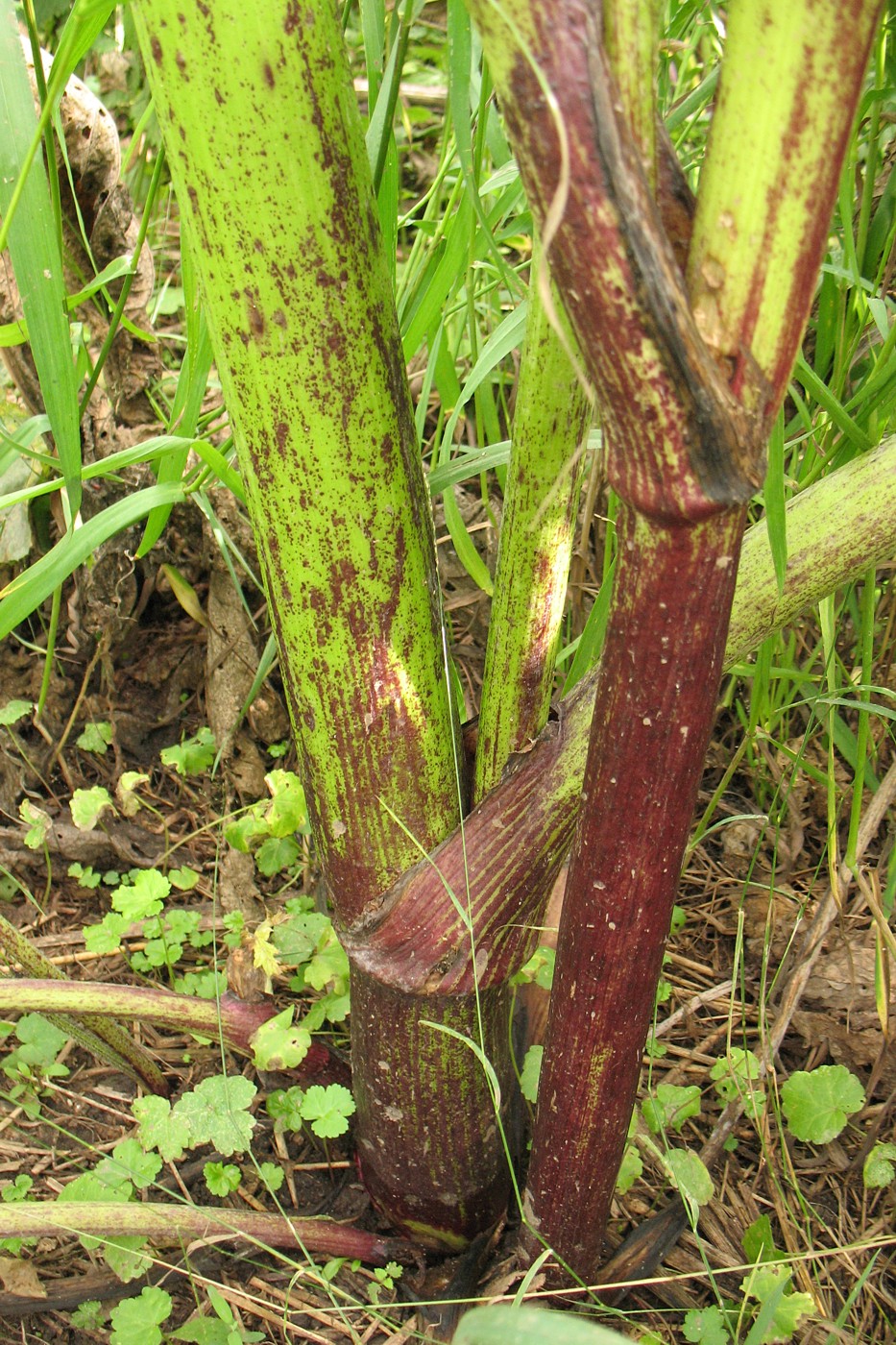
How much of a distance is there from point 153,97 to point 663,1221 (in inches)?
42.9

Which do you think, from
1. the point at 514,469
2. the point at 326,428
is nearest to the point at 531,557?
the point at 514,469

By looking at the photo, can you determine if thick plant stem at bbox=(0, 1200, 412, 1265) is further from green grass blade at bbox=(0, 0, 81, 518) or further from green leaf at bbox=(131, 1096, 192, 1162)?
green grass blade at bbox=(0, 0, 81, 518)

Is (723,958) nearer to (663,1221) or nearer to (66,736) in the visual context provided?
(663,1221)

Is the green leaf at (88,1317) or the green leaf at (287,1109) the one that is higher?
the green leaf at (287,1109)

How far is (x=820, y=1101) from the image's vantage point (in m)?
1.16

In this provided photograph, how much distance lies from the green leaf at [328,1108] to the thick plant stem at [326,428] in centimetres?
7

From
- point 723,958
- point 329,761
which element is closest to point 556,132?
point 329,761

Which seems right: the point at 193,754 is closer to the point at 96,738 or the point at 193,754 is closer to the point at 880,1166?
the point at 96,738

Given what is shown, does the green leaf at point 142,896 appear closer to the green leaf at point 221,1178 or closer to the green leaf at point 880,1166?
the green leaf at point 221,1178

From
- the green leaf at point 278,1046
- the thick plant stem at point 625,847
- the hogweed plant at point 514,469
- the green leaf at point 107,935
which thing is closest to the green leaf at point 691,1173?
the hogweed plant at point 514,469

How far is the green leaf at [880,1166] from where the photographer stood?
44.8 inches

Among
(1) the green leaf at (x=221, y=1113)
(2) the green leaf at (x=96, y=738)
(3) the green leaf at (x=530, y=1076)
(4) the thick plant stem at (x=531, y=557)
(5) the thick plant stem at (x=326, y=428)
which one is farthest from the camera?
(2) the green leaf at (x=96, y=738)

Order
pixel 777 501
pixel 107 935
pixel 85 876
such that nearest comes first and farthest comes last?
pixel 777 501, pixel 107 935, pixel 85 876

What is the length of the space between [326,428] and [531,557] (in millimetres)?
231
